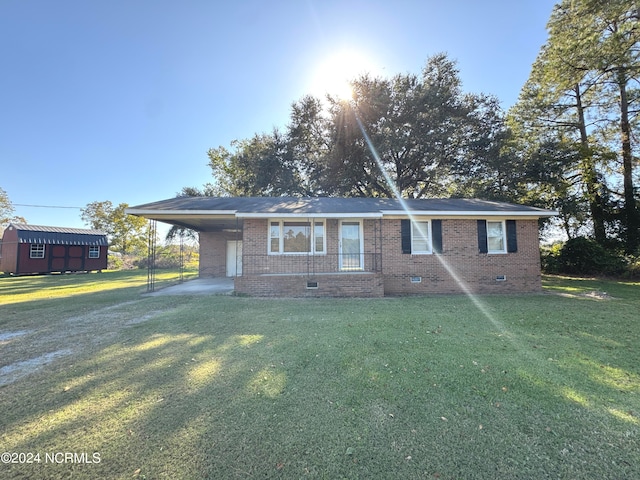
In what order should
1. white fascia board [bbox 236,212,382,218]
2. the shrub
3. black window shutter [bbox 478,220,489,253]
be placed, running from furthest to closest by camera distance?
the shrub, black window shutter [bbox 478,220,489,253], white fascia board [bbox 236,212,382,218]

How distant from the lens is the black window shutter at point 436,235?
33.1ft

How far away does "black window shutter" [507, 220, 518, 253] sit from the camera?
10266mm

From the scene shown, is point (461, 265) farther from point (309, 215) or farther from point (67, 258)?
point (67, 258)

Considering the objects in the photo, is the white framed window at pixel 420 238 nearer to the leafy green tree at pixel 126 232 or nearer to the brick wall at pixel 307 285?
the brick wall at pixel 307 285

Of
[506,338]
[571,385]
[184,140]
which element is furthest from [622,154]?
[184,140]

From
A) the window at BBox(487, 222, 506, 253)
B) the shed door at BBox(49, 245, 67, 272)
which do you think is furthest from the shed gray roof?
the window at BBox(487, 222, 506, 253)

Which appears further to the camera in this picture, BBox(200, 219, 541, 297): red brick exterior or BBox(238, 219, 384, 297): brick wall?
BBox(200, 219, 541, 297): red brick exterior

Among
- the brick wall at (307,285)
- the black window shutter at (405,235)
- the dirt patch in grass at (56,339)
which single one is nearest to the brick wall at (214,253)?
the brick wall at (307,285)

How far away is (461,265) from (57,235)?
25238 mm

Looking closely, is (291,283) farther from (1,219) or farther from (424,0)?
(1,219)

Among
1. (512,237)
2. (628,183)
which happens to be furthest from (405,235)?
(628,183)

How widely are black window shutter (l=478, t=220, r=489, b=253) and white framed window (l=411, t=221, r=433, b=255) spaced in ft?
6.13

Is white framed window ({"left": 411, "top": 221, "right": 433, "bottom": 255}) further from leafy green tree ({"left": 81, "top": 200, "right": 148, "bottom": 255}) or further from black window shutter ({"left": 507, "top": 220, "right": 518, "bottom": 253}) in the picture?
leafy green tree ({"left": 81, "top": 200, "right": 148, "bottom": 255})

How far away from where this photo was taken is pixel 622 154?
51.3ft
